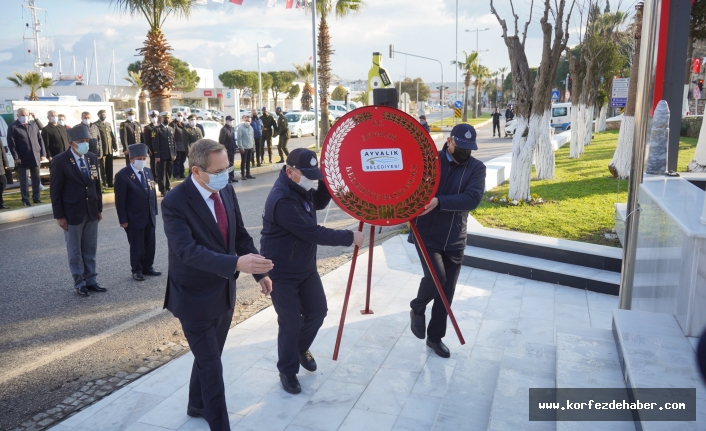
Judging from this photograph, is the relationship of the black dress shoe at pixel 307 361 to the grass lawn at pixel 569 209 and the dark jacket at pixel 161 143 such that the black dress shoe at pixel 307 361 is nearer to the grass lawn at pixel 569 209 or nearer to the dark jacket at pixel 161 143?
the grass lawn at pixel 569 209

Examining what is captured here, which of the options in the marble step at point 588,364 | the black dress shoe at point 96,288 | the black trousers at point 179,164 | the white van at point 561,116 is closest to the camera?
the marble step at point 588,364

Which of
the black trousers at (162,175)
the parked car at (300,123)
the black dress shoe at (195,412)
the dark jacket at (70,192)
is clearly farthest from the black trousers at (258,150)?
the black dress shoe at (195,412)

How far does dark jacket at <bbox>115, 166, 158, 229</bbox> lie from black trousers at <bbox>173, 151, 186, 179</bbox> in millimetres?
9486

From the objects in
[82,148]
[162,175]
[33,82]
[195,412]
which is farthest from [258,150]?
[33,82]

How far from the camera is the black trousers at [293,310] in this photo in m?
4.25

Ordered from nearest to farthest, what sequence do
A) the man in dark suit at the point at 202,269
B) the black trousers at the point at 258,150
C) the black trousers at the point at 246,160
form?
1. the man in dark suit at the point at 202,269
2. the black trousers at the point at 246,160
3. the black trousers at the point at 258,150

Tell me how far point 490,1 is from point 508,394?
394 inches

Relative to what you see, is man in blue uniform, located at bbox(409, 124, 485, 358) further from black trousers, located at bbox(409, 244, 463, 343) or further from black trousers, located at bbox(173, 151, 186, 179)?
black trousers, located at bbox(173, 151, 186, 179)

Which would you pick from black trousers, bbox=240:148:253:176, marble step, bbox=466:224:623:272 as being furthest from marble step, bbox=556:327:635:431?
black trousers, bbox=240:148:253:176

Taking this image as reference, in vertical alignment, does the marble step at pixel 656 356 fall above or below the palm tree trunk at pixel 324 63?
below

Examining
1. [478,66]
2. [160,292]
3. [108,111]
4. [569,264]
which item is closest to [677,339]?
[569,264]

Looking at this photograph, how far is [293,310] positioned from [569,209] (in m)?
7.39

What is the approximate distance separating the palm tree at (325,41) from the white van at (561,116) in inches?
600

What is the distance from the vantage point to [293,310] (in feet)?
14.1
